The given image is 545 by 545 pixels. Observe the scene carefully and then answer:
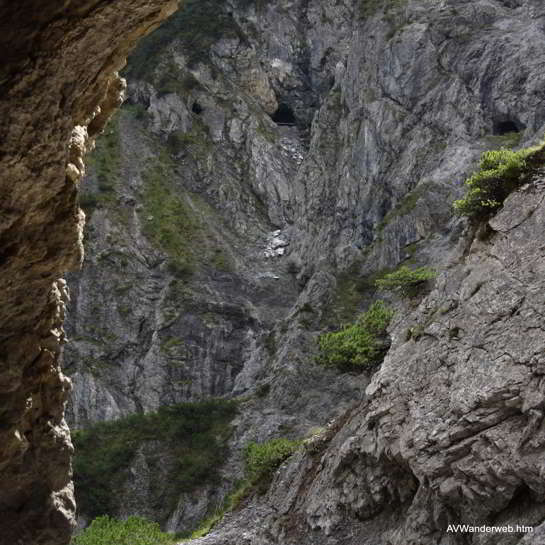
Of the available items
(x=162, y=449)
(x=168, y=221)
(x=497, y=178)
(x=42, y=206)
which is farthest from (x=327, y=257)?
(x=42, y=206)

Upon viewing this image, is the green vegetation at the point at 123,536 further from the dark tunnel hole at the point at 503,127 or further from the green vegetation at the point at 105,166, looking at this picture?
the green vegetation at the point at 105,166

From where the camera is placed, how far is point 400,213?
207 feet

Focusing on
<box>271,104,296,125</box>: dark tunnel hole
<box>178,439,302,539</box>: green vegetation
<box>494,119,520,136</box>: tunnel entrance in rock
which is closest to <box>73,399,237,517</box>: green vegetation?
<box>178,439,302,539</box>: green vegetation

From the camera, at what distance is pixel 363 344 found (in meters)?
39.0

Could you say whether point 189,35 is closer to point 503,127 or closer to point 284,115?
point 284,115

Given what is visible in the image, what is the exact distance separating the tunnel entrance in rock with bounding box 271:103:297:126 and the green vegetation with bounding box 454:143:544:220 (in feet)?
269

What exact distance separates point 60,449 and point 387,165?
58475mm

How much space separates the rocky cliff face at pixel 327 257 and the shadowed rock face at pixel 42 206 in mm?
10796

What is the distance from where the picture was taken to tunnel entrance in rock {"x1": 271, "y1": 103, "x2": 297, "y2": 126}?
350ft

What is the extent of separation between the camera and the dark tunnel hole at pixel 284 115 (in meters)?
107

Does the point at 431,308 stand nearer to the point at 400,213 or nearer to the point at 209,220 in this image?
the point at 400,213

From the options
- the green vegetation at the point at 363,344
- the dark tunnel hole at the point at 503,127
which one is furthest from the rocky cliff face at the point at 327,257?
the green vegetation at the point at 363,344

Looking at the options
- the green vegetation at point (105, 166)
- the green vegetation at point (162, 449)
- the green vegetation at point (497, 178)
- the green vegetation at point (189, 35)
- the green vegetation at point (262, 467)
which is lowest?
the green vegetation at point (162, 449)

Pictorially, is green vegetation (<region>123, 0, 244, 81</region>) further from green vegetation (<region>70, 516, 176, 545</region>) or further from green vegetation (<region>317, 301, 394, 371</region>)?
green vegetation (<region>70, 516, 176, 545</region>)
